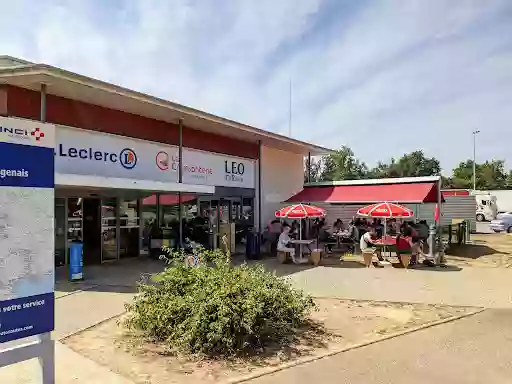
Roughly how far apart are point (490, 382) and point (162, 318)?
12.5ft

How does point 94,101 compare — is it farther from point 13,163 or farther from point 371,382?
point 371,382

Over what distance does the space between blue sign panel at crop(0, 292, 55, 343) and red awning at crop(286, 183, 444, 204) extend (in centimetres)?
1499

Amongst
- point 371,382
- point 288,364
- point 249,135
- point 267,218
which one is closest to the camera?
point 371,382

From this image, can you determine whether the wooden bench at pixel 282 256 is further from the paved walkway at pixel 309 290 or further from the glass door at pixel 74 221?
the glass door at pixel 74 221

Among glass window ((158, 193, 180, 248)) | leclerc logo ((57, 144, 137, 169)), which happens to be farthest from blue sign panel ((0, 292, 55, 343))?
glass window ((158, 193, 180, 248))

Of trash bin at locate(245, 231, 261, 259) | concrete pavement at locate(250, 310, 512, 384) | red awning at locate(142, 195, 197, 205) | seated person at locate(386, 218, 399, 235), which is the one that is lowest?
concrete pavement at locate(250, 310, 512, 384)

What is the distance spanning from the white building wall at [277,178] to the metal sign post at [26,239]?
16.8 metres

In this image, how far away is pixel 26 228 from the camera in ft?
13.3

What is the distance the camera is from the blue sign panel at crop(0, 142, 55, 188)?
3.88 m

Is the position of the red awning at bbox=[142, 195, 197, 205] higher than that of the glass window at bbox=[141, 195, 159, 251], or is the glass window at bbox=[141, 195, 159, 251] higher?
the red awning at bbox=[142, 195, 197, 205]

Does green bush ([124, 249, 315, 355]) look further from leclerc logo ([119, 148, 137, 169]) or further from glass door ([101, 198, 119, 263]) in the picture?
glass door ([101, 198, 119, 263])

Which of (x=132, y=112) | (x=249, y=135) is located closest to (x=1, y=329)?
(x=132, y=112)

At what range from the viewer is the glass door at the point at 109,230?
561 inches

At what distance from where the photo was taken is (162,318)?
5.94 meters
